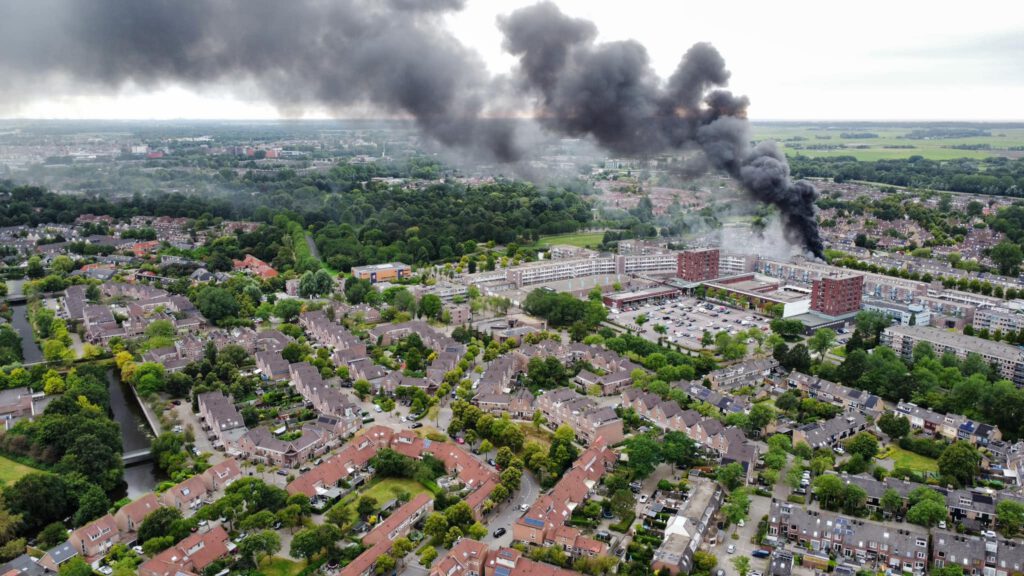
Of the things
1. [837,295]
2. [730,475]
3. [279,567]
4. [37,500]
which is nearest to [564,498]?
[730,475]

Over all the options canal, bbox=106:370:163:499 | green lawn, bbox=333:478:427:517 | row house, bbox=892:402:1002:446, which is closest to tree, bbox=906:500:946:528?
row house, bbox=892:402:1002:446

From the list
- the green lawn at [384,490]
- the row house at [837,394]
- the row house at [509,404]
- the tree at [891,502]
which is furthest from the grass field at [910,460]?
the green lawn at [384,490]

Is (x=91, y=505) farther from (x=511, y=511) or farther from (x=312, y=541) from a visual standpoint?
(x=511, y=511)

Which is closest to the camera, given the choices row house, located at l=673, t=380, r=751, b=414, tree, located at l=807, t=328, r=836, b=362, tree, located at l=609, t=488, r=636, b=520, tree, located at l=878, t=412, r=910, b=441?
tree, located at l=609, t=488, r=636, b=520

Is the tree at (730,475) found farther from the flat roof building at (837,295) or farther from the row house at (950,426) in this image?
the flat roof building at (837,295)

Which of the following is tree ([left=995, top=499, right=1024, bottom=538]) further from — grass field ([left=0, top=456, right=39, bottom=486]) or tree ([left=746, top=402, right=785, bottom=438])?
grass field ([left=0, top=456, right=39, bottom=486])
